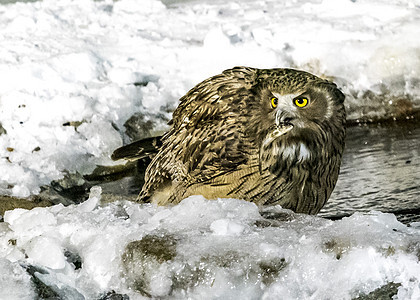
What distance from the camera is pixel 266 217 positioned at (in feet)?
11.8

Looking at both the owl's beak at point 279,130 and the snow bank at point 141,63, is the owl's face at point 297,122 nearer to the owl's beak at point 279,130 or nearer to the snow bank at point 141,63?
the owl's beak at point 279,130

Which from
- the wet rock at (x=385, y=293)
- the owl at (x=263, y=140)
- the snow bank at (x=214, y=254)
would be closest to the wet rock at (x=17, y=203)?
the owl at (x=263, y=140)

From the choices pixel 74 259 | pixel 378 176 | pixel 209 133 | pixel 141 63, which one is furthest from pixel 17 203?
pixel 141 63

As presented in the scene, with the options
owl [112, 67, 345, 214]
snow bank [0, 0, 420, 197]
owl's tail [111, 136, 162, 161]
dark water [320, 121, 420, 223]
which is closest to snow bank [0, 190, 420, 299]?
owl [112, 67, 345, 214]

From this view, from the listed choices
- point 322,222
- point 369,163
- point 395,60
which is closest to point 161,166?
point 322,222

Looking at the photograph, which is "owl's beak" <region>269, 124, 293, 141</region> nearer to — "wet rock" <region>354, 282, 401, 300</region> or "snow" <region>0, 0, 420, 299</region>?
"snow" <region>0, 0, 420, 299</region>

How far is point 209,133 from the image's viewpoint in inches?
163

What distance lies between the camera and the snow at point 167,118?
3.02m

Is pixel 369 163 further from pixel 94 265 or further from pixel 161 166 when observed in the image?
pixel 94 265

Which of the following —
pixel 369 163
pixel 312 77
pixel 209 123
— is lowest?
pixel 369 163

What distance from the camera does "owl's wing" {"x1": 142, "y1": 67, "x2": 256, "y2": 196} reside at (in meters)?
4.02

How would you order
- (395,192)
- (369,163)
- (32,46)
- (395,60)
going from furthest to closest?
1. (32,46)
2. (395,60)
3. (369,163)
4. (395,192)

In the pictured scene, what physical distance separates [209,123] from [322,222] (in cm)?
106

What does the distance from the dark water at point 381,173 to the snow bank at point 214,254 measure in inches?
58.9
